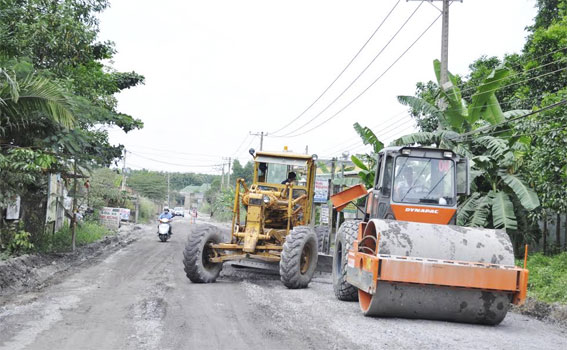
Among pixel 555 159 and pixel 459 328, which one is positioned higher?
pixel 555 159

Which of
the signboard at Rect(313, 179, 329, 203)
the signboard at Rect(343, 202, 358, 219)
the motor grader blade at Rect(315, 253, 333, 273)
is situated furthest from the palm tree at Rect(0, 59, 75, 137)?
the signboard at Rect(313, 179, 329, 203)

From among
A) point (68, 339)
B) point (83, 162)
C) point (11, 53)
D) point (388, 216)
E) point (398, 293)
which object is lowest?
point (68, 339)

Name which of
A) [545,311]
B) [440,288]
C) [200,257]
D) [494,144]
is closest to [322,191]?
[494,144]

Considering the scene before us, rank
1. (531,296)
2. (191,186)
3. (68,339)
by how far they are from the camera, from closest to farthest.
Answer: (68,339)
(531,296)
(191,186)

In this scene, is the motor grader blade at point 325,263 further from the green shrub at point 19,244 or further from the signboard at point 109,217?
the signboard at point 109,217

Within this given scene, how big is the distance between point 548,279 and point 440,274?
543 cm

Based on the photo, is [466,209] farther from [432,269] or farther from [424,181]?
[432,269]

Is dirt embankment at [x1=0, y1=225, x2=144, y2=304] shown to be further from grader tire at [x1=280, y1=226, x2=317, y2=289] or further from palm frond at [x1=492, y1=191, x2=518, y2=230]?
palm frond at [x1=492, y1=191, x2=518, y2=230]

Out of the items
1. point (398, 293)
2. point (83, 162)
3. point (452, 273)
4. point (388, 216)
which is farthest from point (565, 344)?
point (83, 162)

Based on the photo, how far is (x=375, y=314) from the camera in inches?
356

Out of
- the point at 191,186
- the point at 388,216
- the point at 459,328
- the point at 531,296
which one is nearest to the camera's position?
the point at 459,328

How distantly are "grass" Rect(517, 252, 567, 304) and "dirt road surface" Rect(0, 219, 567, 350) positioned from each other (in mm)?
1006

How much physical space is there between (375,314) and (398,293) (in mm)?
550

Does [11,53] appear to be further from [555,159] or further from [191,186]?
[191,186]
